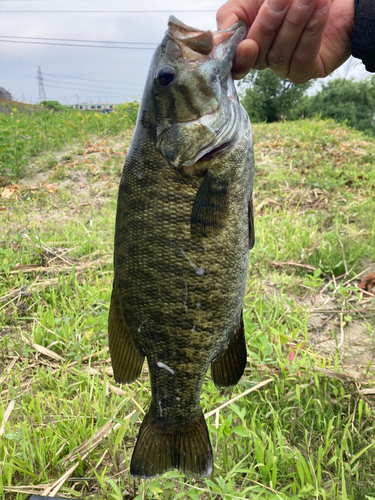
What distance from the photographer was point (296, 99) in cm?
3102

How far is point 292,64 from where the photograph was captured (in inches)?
64.6

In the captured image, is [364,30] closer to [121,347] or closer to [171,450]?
[121,347]

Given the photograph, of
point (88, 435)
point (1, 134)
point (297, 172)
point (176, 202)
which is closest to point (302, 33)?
point (176, 202)

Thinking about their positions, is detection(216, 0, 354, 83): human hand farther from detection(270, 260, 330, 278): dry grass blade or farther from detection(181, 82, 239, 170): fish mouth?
detection(270, 260, 330, 278): dry grass blade

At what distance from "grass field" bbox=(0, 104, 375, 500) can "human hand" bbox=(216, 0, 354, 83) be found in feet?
4.98

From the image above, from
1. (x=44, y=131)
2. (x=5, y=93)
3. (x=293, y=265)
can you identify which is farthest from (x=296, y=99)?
(x=293, y=265)

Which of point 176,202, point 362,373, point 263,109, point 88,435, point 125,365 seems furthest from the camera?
point 263,109

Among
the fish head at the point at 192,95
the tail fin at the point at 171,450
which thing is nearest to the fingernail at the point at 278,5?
the fish head at the point at 192,95

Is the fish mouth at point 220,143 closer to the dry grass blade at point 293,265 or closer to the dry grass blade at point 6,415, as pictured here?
the dry grass blade at point 6,415

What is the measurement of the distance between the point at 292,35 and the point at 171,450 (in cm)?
166

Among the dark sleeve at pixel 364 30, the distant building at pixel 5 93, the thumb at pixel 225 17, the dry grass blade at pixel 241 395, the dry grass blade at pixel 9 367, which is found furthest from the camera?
the distant building at pixel 5 93

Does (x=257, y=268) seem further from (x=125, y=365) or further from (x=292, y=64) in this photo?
(x=125, y=365)

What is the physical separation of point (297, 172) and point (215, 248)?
563 centimetres

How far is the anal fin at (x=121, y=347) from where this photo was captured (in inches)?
50.1
